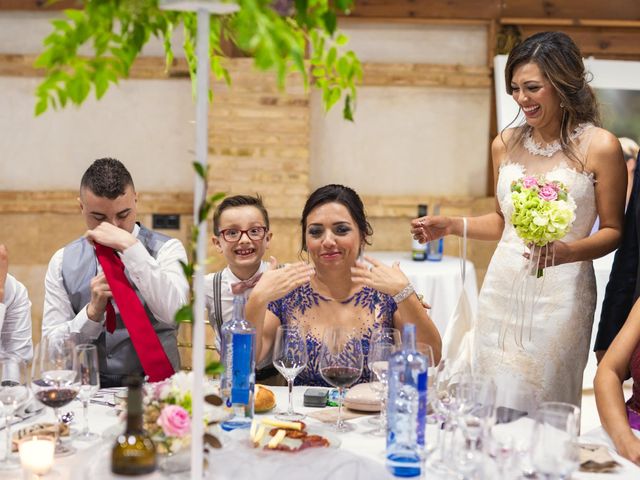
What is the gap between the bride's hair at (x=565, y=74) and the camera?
2.98 metres

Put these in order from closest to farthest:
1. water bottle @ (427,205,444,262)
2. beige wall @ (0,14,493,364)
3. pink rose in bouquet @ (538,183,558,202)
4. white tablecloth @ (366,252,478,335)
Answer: pink rose in bouquet @ (538,183,558,202) < white tablecloth @ (366,252,478,335) < water bottle @ (427,205,444,262) < beige wall @ (0,14,493,364)

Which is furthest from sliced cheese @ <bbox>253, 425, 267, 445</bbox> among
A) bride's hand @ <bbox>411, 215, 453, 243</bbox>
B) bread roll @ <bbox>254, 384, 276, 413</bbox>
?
bride's hand @ <bbox>411, 215, 453, 243</bbox>

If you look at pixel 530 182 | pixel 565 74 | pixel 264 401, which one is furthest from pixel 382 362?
pixel 565 74

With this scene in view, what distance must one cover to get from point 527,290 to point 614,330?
0.35 metres

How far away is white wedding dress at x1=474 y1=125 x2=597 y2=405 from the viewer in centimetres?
314

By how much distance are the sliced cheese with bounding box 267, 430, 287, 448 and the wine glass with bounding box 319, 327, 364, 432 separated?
21cm

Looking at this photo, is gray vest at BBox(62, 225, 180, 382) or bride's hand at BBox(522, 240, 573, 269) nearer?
bride's hand at BBox(522, 240, 573, 269)

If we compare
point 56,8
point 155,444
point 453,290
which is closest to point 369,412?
point 155,444

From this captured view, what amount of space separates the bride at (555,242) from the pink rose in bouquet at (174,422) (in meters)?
1.63

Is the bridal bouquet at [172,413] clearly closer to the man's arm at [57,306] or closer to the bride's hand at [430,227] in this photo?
the man's arm at [57,306]

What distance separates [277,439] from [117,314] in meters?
1.42

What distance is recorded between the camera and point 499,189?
3.33m

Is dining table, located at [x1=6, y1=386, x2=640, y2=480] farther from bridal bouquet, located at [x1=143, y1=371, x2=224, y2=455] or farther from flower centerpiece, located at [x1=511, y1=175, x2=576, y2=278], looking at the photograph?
flower centerpiece, located at [x1=511, y1=175, x2=576, y2=278]

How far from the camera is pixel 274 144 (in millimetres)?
5754
